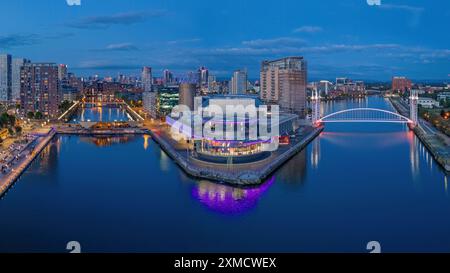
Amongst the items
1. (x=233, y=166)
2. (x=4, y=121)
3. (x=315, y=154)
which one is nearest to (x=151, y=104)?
(x=4, y=121)

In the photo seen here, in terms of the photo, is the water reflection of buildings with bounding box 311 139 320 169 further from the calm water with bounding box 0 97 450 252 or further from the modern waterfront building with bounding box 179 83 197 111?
the modern waterfront building with bounding box 179 83 197 111

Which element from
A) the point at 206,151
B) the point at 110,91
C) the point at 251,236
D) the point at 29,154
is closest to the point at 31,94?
the point at 29,154

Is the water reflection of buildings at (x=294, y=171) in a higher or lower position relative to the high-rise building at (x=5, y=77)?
lower

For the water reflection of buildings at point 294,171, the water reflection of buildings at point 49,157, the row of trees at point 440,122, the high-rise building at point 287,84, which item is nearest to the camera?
the water reflection of buildings at point 294,171

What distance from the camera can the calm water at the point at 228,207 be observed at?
4.63 metres

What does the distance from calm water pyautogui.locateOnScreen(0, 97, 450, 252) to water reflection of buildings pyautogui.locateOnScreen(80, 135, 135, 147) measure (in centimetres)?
220

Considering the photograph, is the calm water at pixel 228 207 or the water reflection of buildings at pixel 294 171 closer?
the calm water at pixel 228 207

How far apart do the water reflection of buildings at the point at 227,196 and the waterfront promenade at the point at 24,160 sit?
254 centimetres

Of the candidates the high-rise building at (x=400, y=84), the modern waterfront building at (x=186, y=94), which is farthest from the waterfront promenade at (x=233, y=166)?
the high-rise building at (x=400, y=84)

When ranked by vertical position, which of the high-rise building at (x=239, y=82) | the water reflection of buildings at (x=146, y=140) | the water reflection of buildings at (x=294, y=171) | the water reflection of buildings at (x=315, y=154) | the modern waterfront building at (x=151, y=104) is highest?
the high-rise building at (x=239, y=82)

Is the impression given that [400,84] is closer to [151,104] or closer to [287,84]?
[287,84]

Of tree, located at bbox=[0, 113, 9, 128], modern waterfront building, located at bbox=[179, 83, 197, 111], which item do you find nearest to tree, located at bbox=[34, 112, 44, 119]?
tree, located at bbox=[0, 113, 9, 128]

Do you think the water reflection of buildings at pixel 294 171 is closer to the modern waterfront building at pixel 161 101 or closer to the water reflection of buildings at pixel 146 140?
the water reflection of buildings at pixel 146 140

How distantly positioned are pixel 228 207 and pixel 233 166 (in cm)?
217
